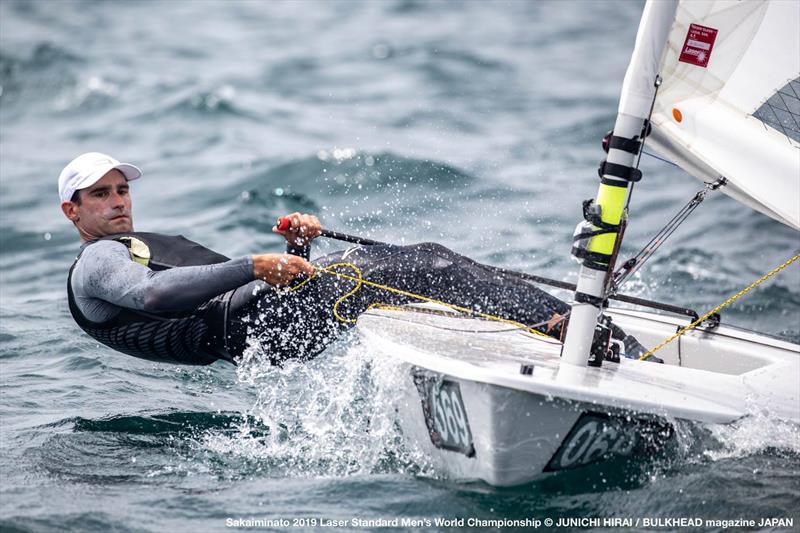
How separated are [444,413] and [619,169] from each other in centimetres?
99

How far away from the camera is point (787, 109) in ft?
11.3

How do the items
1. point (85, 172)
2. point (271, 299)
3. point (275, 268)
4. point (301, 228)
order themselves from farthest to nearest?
1. point (85, 172)
2. point (271, 299)
3. point (301, 228)
4. point (275, 268)

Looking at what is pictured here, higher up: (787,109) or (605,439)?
(787,109)

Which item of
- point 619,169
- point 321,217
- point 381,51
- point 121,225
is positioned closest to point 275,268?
point 121,225

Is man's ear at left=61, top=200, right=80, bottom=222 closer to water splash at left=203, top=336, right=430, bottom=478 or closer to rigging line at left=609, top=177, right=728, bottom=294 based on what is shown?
water splash at left=203, top=336, right=430, bottom=478

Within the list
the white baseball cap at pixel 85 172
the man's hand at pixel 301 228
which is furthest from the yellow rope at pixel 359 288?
the white baseball cap at pixel 85 172

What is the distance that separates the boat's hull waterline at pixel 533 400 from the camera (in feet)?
9.91

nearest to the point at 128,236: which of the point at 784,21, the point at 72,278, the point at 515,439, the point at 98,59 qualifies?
the point at 72,278

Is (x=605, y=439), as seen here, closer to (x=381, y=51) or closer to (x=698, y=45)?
(x=698, y=45)

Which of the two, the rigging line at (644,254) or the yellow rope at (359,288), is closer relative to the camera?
the rigging line at (644,254)

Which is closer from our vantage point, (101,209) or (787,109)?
(787,109)

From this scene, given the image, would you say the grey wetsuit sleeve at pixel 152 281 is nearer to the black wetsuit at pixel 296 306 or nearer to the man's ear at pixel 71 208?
the black wetsuit at pixel 296 306

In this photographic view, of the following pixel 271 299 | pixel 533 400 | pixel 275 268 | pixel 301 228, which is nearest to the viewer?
pixel 533 400

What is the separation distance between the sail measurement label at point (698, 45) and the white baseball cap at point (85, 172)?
2178 millimetres
